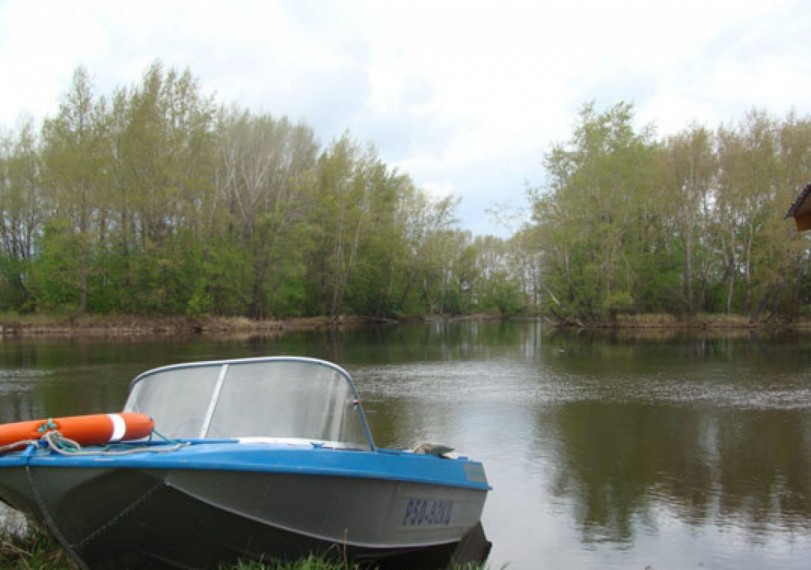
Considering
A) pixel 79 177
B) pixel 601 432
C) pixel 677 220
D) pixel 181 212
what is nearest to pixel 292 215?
pixel 181 212

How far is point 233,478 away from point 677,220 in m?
56.4

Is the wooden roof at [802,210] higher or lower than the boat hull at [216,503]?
higher

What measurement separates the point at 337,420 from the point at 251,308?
2009 inches


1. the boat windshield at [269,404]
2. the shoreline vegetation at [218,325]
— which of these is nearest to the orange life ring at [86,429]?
the boat windshield at [269,404]

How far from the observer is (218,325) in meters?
48.6

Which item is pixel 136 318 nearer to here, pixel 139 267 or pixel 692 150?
pixel 139 267

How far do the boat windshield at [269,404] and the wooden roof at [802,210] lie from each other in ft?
18.9

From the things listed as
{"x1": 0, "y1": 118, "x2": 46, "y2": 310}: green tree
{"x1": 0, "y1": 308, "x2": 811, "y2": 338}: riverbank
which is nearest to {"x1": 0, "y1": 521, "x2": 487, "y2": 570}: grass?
{"x1": 0, "y1": 308, "x2": 811, "y2": 338}: riverbank

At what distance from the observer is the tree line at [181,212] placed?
46906 millimetres

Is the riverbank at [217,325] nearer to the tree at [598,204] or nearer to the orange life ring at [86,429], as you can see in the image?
the tree at [598,204]

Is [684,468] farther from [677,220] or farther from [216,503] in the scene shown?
[677,220]

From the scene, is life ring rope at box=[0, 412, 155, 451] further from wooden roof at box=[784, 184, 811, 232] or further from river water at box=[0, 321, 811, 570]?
wooden roof at box=[784, 184, 811, 232]

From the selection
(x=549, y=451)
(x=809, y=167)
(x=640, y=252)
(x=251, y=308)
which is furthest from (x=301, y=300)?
(x=549, y=451)

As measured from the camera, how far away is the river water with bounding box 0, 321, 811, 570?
24.7 feet
